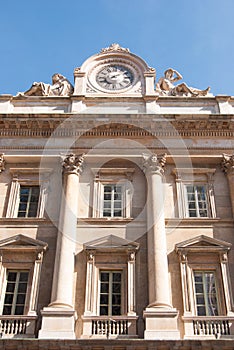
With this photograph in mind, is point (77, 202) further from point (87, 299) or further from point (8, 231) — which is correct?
point (87, 299)

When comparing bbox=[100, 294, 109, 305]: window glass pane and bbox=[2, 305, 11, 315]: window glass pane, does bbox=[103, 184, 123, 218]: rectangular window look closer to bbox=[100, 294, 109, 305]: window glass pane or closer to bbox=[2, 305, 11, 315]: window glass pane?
bbox=[100, 294, 109, 305]: window glass pane

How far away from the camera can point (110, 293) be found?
17031 millimetres

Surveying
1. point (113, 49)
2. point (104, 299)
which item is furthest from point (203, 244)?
point (113, 49)

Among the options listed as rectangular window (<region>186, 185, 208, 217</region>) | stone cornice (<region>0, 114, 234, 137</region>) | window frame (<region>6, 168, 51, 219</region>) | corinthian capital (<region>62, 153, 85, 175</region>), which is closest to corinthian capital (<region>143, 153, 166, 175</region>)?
stone cornice (<region>0, 114, 234, 137</region>)

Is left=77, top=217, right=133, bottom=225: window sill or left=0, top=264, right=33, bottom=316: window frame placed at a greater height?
left=77, top=217, right=133, bottom=225: window sill

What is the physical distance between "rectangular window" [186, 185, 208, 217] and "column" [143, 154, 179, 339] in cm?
134

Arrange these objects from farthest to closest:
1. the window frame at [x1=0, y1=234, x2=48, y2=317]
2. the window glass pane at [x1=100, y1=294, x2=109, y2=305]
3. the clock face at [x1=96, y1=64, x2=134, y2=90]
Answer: the clock face at [x1=96, y1=64, x2=134, y2=90]
the window frame at [x1=0, y1=234, x2=48, y2=317]
the window glass pane at [x1=100, y1=294, x2=109, y2=305]

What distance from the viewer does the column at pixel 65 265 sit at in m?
15.6

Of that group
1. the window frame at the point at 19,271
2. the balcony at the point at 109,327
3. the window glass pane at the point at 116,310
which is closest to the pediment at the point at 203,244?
the window glass pane at the point at 116,310

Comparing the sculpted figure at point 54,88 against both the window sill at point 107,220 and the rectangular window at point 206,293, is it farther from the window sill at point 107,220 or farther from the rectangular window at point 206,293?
the rectangular window at point 206,293

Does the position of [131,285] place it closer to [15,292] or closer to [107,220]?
[107,220]

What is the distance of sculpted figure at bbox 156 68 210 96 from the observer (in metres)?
23.4

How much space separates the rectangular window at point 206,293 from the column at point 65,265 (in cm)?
451

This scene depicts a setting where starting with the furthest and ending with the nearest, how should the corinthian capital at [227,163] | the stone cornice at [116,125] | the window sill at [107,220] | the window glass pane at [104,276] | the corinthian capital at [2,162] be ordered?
the stone cornice at [116,125]
the corinthian capital at [2,162]
the corinthian capital at [227,163]
the window sill at [107,220]
the window glass pane at [104,276]
